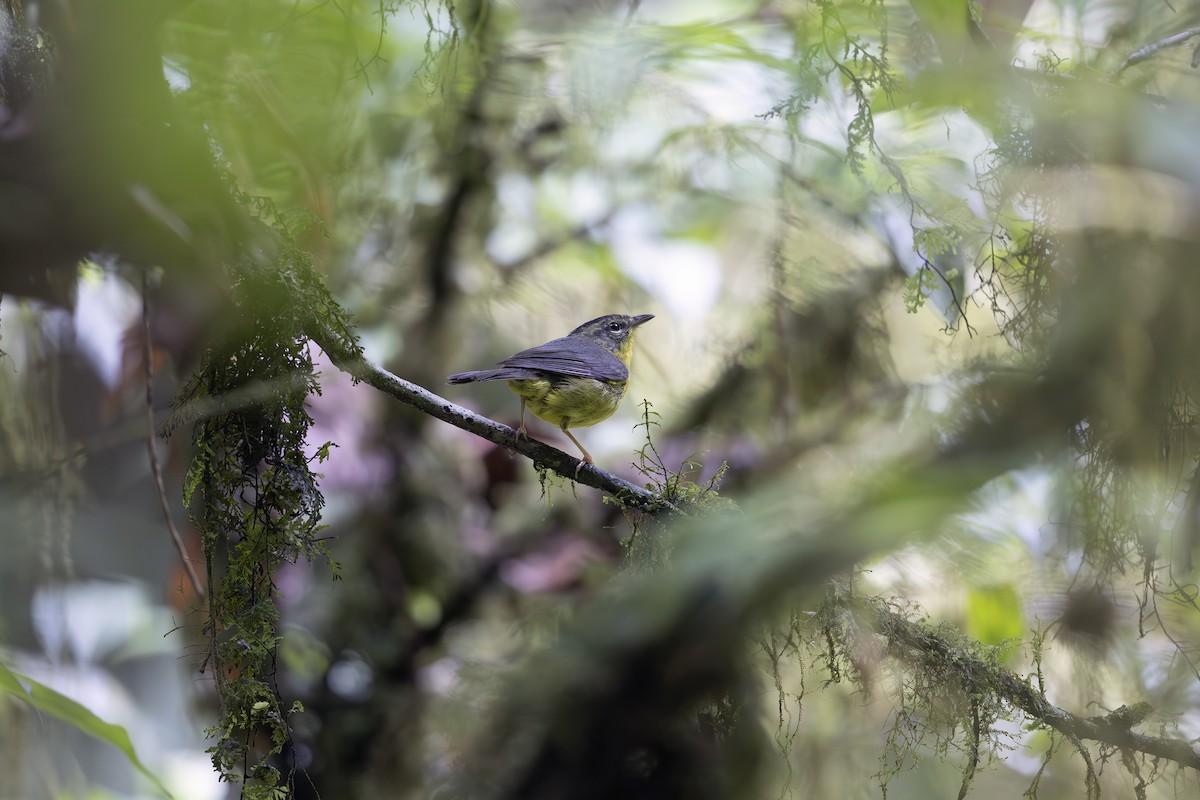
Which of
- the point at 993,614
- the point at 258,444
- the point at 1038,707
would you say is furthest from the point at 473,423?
the point at 993,614

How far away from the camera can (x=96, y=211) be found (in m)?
1.45

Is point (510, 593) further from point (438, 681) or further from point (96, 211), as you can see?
point (96, 211)

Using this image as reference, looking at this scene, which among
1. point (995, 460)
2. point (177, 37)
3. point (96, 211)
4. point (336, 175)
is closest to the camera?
point (995, 460)

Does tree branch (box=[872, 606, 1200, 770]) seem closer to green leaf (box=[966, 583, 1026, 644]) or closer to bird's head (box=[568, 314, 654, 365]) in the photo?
green leaf (box=[966, 583, 1026, 644])

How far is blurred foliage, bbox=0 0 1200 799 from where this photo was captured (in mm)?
1014

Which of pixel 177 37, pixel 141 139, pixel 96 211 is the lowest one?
pixel 141 139

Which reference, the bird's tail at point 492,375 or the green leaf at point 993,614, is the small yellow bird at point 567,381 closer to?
the bird's tail at point 492,375

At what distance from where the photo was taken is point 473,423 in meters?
1.67

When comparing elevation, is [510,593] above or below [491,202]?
below

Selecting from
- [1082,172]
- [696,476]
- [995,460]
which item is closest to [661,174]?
[696,476]

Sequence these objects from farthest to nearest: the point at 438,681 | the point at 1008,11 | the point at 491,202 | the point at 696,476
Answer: the point at 491,202 < the point at 696,476 < the point at 438,681 < the point at 1008,11

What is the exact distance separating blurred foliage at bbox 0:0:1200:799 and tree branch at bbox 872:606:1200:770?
12 millimetres

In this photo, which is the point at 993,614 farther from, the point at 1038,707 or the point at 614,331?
the point at 614,331

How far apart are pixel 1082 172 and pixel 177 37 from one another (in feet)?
5.22
